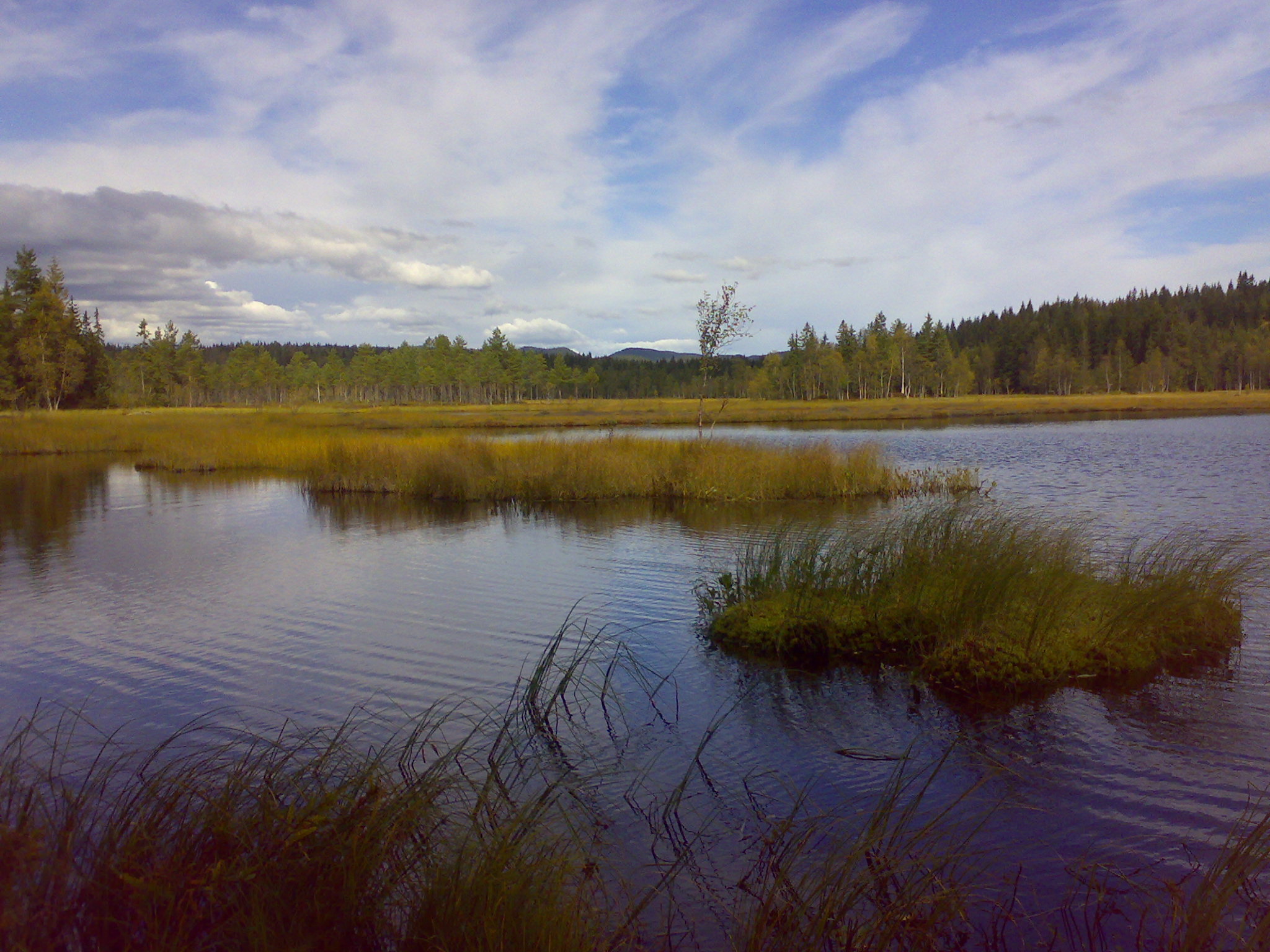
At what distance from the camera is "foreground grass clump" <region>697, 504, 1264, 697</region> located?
761cm

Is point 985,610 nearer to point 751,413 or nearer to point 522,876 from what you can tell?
point 522,876

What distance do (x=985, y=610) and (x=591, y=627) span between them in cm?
425

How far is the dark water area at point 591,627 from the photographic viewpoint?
5.70 metres

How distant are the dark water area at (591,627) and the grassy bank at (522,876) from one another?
46cm

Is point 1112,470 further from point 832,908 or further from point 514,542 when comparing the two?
point 832,908

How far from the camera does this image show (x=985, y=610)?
777 centimetres

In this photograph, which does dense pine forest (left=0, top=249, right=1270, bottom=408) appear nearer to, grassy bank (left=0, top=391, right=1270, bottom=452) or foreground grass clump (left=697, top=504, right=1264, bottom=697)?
grassy bank (left=0, top=391, right=1270, bottom=452)

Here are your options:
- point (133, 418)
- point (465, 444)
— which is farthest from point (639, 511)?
point (133, 418)

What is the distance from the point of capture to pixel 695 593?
10.4 meters

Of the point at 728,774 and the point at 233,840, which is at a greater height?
the point at 233,840

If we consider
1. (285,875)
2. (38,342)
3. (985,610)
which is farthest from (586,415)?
(285,875)

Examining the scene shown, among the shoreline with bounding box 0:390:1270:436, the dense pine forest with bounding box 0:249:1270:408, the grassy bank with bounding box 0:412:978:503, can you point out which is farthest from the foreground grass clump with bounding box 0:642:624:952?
the dense pine forest with bounding box 0:249:1270:408

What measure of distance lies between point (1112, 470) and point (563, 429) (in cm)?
3413

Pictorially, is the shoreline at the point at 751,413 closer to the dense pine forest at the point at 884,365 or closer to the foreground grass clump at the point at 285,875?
the dense pine forest at the point at 884,365
